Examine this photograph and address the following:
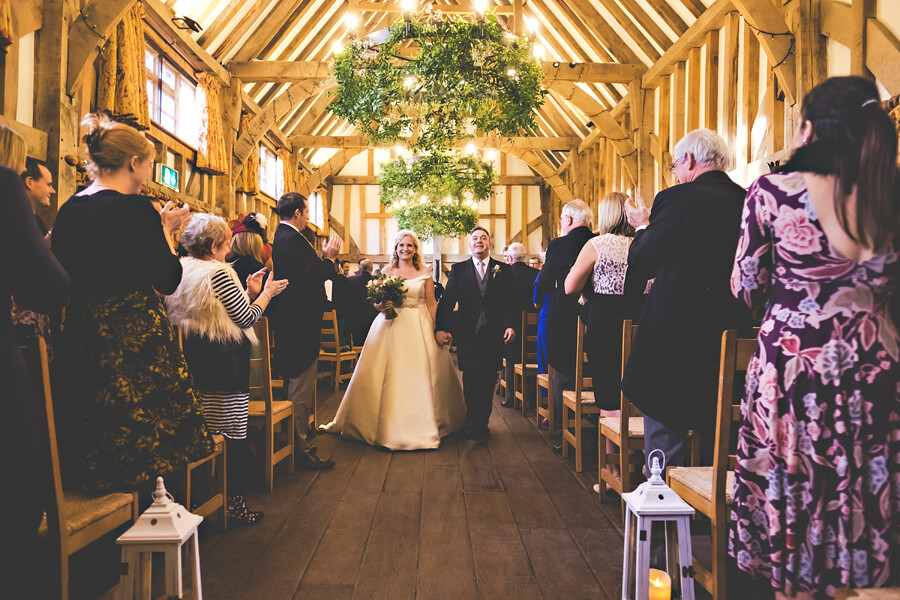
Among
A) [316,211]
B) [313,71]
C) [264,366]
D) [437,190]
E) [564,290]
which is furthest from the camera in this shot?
[316,211]

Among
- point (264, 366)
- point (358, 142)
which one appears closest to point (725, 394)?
point (264, 366)

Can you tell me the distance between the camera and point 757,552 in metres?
1.57

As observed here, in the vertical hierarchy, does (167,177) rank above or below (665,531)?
above

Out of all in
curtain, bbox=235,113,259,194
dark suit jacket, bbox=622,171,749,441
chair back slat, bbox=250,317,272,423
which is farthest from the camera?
curtain, bbox=235,113,259,194

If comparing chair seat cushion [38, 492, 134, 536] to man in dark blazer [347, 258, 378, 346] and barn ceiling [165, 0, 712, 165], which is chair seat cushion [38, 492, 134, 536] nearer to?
man in dark blazer [347, 258, 378, 346]

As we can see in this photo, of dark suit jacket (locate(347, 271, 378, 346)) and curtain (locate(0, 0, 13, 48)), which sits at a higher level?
curtain (locate(0, 0, 13, 48))

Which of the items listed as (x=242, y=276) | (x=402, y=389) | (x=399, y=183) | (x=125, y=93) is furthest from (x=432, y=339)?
(x=399, y=183)

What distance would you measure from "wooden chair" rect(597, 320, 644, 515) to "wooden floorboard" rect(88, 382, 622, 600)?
0.54 ft

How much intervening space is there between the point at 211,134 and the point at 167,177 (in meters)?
1.30

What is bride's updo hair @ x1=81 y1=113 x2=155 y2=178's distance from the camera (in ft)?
6.73

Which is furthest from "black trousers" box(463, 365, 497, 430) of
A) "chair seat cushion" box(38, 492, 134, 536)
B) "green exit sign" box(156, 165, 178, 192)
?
"green exit sign" box(156, 165, 178, 192)

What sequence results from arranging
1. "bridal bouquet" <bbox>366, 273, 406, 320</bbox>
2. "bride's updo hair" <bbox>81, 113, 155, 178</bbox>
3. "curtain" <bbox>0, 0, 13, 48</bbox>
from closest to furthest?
"bride's updo hair" <bbox>81, 113, 155, 178</bbox> → "curtain" <bbox>0, 0, 13, 48</bbox> → "bridal bouquet" <bbox>366, 273, 406, 320</bbox>

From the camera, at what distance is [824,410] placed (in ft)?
4.76

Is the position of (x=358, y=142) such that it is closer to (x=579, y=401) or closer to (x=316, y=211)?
(x=316, y=211)
